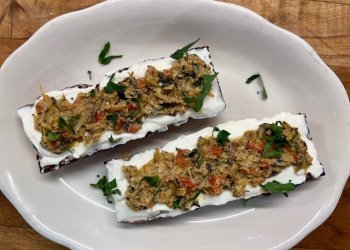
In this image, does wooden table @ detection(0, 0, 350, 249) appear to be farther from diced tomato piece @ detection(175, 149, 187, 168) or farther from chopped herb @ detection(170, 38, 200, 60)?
diced tomato piece @ detection(175, 149, 187, 168)

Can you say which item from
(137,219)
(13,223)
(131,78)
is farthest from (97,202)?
(131,78)

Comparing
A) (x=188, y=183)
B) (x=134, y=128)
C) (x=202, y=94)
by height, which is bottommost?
(x=188, y=183)

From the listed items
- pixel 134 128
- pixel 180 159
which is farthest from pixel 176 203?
pixel 134 128

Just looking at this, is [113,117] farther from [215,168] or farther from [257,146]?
[257,146]

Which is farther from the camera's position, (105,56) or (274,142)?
(105,56)

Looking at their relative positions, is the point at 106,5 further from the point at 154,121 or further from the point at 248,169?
the point at 248,169

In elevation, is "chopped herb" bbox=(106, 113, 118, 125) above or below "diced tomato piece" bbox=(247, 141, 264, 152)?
above

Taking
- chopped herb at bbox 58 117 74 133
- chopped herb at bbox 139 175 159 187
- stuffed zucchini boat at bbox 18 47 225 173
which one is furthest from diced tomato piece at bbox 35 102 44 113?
chopped herb at bbox 139 175 159 187
